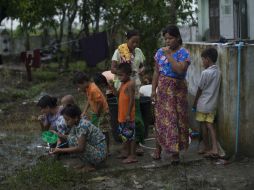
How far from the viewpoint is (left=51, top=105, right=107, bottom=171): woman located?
5.97 meters

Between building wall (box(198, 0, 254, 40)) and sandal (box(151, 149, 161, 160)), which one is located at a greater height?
building wall (box(198, 0, 254, 40))

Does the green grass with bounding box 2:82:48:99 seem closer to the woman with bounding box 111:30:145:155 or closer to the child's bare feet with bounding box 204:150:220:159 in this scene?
the woman with bounding box 111:30:145:155

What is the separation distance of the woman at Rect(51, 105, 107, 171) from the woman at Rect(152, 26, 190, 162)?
76 centimetres

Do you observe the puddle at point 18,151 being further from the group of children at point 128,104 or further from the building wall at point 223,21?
the building wall at point 223,21

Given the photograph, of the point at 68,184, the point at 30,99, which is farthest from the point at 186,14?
the point at 68,184

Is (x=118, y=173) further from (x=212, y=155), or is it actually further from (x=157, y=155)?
(x=212, y=155)

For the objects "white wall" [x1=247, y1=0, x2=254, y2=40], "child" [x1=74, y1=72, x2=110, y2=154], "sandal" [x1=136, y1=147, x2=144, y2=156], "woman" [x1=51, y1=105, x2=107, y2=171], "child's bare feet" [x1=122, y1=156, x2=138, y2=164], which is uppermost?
"white wall" [x1=247, y1=0, x2=254, y2=40]

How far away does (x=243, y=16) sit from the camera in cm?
1060

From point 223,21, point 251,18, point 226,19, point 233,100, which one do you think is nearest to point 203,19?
point 223,21

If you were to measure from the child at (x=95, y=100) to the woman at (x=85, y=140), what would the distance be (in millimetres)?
383

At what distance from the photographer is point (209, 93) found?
21.1 ft

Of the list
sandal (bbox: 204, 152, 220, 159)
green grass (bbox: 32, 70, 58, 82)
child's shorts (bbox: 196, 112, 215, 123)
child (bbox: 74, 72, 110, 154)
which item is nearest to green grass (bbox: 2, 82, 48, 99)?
green grass (bbox: 32, 70, 58, 82)

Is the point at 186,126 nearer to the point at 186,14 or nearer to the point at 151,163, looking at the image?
the point at 151,163

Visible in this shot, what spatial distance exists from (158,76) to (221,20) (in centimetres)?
558
